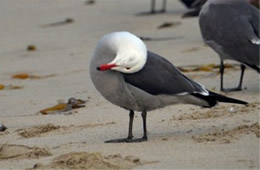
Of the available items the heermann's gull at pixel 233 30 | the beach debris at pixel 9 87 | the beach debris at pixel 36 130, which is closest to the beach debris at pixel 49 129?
the beach debris at pixel 36 130

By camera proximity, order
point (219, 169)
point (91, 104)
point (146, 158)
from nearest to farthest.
Result: point (219, 169)
point (146, 158)
point (91, 104)

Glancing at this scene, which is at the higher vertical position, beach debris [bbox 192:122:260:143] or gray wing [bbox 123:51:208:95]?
gray wing [bbox 123:51:208:95]

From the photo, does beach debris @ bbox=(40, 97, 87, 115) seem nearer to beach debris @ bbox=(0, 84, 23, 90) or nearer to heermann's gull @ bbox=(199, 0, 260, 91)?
beach debris @ bbox=(0, 84, 23, 90)

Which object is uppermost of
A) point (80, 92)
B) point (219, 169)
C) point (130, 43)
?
point (130, 43)

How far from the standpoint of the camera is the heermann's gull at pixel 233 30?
698cm

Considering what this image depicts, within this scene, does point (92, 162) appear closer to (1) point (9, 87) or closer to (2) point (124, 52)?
(2) point (124, 52)

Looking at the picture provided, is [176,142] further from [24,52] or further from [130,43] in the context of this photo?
[24,52]

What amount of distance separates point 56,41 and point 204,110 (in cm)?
500

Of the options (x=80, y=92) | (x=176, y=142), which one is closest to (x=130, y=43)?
(x=176, y=142)

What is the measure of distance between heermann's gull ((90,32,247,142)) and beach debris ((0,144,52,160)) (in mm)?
563

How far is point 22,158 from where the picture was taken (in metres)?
4.88

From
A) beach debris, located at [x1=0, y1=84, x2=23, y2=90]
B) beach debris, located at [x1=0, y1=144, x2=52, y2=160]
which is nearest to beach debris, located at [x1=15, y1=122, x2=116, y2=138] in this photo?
beach debris, located at [x1=0, y1=144, x2=52, y2=160]

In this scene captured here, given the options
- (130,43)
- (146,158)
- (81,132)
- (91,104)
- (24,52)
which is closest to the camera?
(146,158)

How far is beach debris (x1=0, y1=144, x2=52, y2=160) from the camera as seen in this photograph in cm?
491
